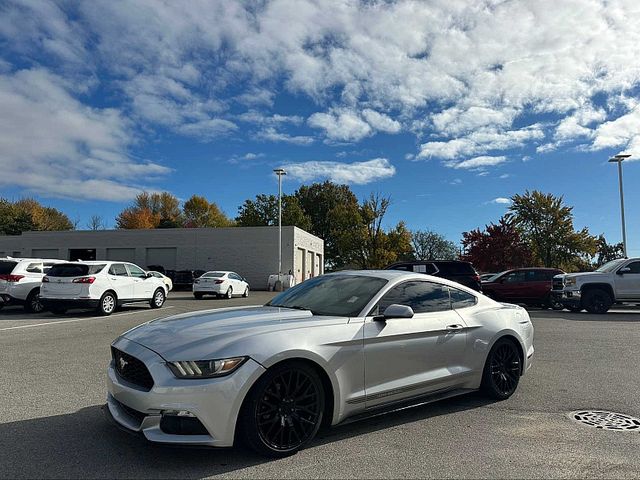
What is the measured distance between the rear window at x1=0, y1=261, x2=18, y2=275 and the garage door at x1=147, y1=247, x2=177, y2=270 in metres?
25.9

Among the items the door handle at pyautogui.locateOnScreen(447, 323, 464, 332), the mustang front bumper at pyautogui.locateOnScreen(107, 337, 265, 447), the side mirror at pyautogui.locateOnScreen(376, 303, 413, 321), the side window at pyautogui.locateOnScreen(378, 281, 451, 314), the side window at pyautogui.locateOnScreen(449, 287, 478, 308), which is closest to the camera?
the mustang front bumper at pyautogui.locateOnScreen(107, 337, 265, 447)

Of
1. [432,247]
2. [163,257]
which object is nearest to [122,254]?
[163,257]

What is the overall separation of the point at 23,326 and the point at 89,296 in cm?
229

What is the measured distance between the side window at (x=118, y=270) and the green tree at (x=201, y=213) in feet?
203

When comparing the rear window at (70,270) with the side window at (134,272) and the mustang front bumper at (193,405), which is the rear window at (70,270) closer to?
the side window at (134,272)

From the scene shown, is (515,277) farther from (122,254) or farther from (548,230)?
(122,254)

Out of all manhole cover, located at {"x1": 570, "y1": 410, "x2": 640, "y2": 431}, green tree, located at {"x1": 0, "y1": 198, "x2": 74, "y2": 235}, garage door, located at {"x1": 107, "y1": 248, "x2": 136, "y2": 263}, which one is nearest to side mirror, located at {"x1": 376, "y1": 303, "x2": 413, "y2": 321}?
manhole cover, located at {"x1": 570, "y1": 410, "x2": 640, "y2": 431}

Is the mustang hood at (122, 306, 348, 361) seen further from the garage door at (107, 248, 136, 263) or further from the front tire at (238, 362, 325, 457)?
the garage door at (107, 248, 136, 263)

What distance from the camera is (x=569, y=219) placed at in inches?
1655

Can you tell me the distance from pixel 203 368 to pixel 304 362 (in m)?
0.82

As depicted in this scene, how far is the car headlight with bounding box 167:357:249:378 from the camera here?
141 inches

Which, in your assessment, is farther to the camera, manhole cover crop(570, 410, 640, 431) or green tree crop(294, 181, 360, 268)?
green tree crop(294, 181, 360, 268)

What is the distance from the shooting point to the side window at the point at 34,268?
15852 mm

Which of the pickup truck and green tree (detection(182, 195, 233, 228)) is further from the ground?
green tree (detection(182, 195, 233, 228))
